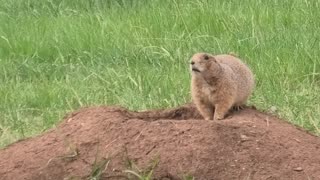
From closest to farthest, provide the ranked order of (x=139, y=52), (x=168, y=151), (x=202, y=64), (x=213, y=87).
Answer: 1. (x=168, y=151)
2. (x=202, y=64)
3. (x=213, y=87)
4. (x=139, y=52)

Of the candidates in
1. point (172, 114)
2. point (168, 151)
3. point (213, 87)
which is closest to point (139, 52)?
point (172, 114)

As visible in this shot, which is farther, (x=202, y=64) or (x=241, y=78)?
(x=241, y=78)

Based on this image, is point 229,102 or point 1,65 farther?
point 1,65

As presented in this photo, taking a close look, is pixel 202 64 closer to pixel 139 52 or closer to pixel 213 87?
pixel 213 87

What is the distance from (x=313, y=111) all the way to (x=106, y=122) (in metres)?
2.13

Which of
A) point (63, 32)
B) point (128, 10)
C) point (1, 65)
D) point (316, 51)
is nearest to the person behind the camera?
point (316, 51)

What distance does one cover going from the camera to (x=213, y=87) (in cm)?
532


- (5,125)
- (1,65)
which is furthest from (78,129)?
(1,65)

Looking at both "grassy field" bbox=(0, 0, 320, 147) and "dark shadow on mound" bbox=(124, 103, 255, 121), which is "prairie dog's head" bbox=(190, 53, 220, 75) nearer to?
"dark shadow on mound" bbox=(124, 103, 255, 121)

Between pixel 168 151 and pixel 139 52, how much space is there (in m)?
3.78

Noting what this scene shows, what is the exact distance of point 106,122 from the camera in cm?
498

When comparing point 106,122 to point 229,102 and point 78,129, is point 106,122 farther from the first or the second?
point 229,102

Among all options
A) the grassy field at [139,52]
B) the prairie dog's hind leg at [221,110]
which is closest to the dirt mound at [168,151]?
the prairie dog's hind leg at [221,110]

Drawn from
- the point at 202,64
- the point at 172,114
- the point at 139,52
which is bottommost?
the point at 139,52
